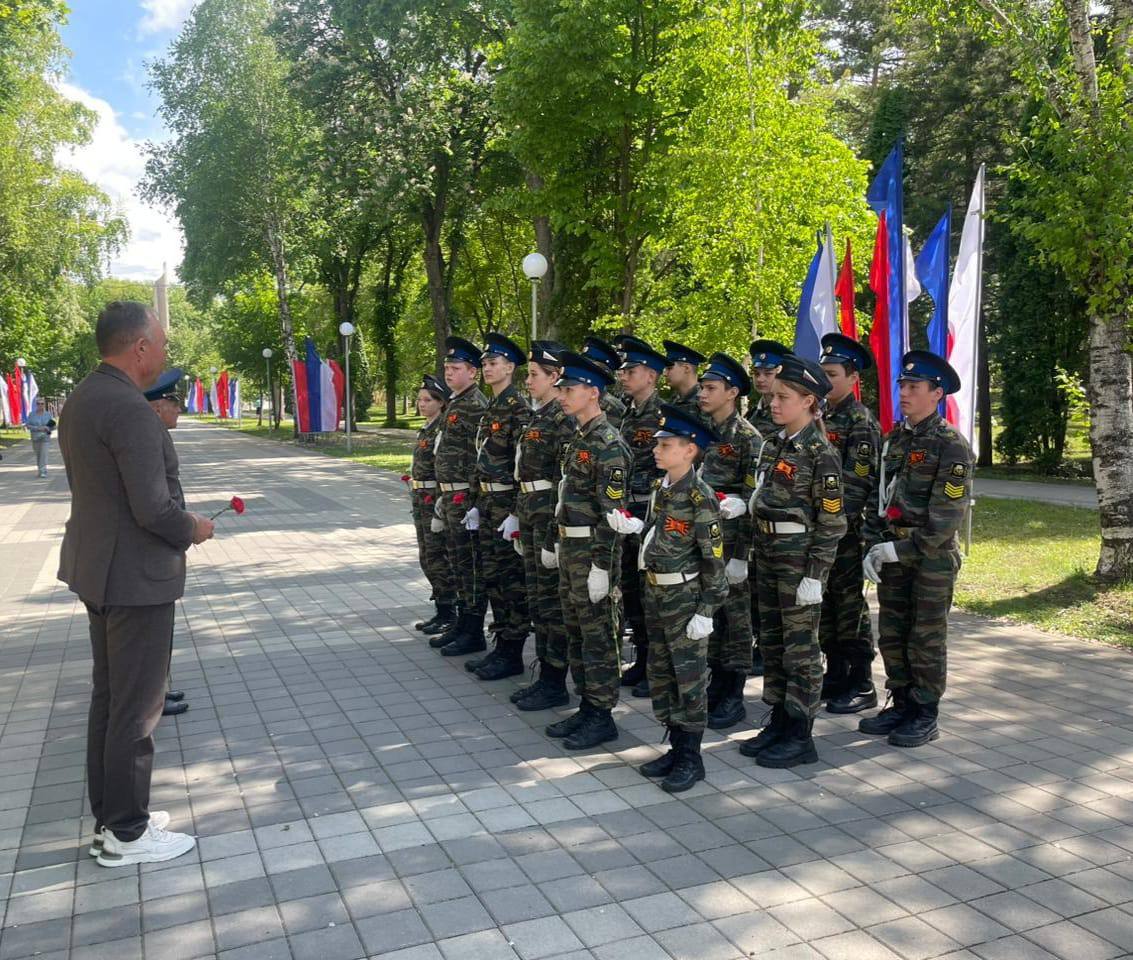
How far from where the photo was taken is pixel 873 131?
964 inches

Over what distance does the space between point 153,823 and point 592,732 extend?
2336mm

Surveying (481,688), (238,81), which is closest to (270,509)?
(481,688)

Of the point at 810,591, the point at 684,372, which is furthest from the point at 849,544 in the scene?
the point at 684,372

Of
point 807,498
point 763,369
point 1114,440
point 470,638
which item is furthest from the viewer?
point 1114,440

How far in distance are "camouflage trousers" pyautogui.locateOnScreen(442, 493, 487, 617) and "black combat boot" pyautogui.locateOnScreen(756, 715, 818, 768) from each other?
2.70 metres

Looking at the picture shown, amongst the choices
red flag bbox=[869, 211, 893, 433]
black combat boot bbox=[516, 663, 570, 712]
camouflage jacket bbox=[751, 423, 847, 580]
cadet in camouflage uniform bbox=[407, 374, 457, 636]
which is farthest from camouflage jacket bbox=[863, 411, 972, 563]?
red flag bbox=[869, 211, 893, 433]

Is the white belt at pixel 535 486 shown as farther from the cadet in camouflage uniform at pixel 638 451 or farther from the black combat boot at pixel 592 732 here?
the black combat boot at pixel 592 732

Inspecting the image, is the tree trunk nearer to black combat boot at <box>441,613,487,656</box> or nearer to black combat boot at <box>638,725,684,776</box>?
black combat boot at <box>441,613,487,656</box>

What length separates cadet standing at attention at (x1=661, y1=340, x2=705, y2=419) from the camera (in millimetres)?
6844

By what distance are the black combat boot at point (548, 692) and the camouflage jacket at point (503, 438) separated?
118cm

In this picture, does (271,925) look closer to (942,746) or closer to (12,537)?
(942,746)

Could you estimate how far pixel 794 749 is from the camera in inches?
208

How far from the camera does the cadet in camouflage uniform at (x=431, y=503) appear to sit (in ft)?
25.6

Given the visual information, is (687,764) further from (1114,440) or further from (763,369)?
(1114,440)
